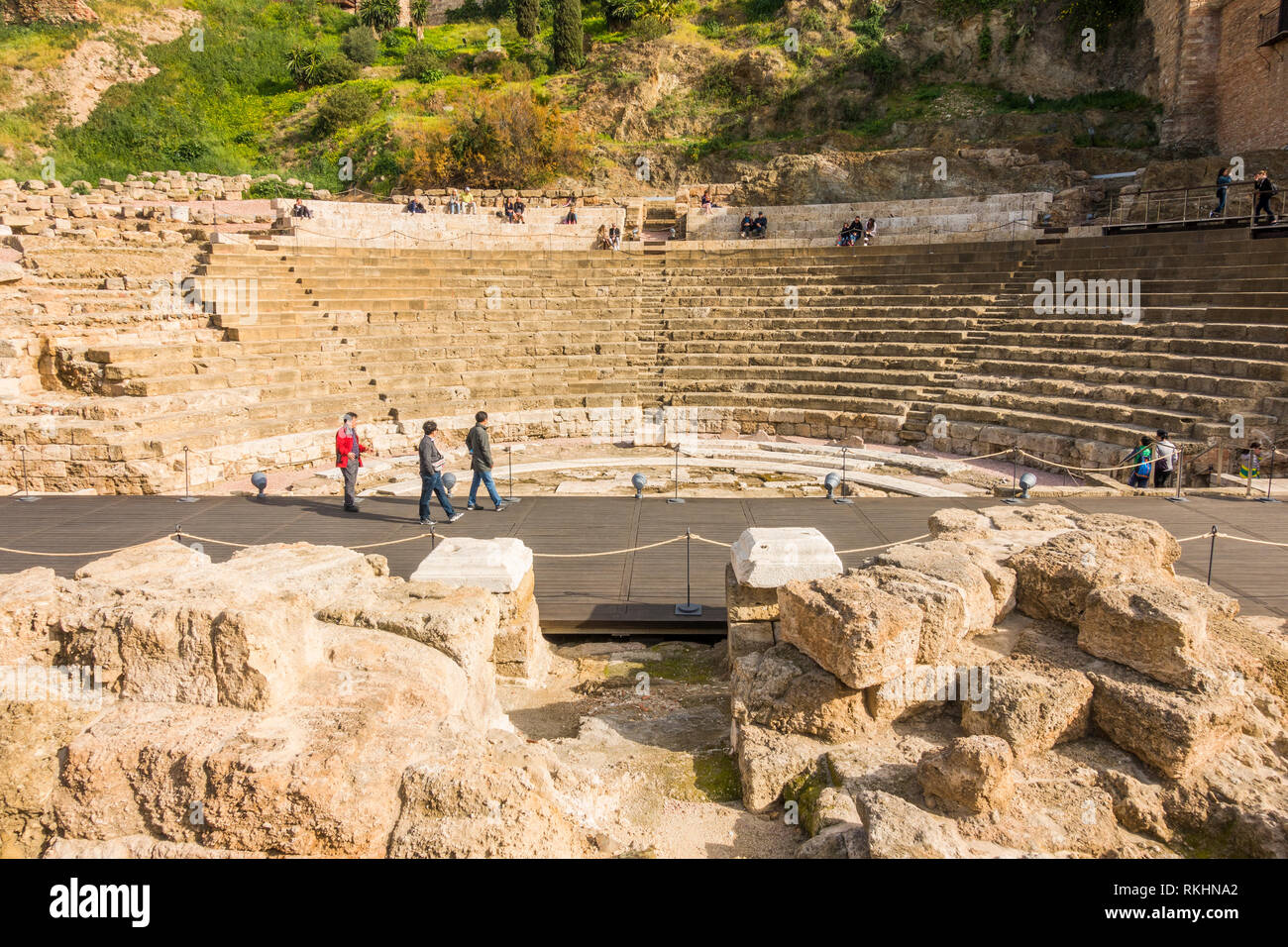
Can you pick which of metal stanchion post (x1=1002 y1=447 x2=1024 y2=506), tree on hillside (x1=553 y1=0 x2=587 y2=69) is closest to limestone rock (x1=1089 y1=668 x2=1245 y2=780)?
metal stanchion post (x1=1002 y1=447 x2=1024 y2=506)

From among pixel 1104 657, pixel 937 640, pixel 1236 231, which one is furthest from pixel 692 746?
pixel 1236 231

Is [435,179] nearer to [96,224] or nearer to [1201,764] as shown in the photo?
[96,224]

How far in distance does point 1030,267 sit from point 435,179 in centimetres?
1916

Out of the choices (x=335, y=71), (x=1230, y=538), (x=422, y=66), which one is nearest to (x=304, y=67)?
(x=335, y=71)

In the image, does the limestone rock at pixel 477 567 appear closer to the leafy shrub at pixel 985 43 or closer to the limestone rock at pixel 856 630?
the limestone rock at pixel 856 630

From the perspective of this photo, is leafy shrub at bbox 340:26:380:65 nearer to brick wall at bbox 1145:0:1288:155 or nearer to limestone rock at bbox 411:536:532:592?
brick wall at bbox 1145:0:1288:155

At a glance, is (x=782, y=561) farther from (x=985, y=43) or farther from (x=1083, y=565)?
(x=985, y=43)

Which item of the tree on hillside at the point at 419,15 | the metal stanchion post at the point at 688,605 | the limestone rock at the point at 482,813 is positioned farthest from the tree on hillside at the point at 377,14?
the limestone rock at the point at 482,813

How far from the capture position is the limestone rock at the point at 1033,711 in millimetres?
3762

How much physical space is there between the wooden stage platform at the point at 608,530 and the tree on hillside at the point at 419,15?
3792cm

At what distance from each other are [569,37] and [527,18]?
5.48 meters

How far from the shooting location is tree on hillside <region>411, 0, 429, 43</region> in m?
40.1

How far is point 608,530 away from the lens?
8.89m

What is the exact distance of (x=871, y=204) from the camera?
71.8 feet
